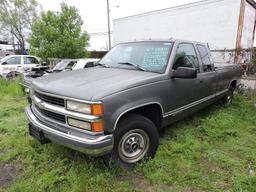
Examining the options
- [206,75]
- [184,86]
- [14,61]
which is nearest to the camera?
[184,86]

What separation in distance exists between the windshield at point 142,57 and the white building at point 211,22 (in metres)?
9.52

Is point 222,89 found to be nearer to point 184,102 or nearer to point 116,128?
point 184,102

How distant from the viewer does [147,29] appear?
15.9 m

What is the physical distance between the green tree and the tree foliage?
51.2 feet

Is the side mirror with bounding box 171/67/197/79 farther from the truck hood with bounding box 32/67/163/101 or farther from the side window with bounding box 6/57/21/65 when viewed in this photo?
the side window with bounding box 6/57/21/65

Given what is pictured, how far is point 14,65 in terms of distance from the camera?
37.8ft

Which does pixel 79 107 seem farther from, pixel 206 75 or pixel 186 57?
pixel 206 75

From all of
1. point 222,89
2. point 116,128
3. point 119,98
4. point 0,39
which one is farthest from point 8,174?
point 0,39

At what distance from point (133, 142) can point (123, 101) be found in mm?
715

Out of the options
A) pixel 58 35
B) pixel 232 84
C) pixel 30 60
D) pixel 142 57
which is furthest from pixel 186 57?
pixel 58 35

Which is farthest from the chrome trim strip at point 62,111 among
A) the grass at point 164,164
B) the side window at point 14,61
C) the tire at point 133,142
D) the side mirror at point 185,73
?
the side window at point 14,61

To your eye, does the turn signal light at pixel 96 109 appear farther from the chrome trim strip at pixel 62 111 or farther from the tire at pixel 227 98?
the tire at pixel 227 98

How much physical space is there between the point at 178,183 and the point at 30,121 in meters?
2.17

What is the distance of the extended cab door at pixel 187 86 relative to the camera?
132 inches
